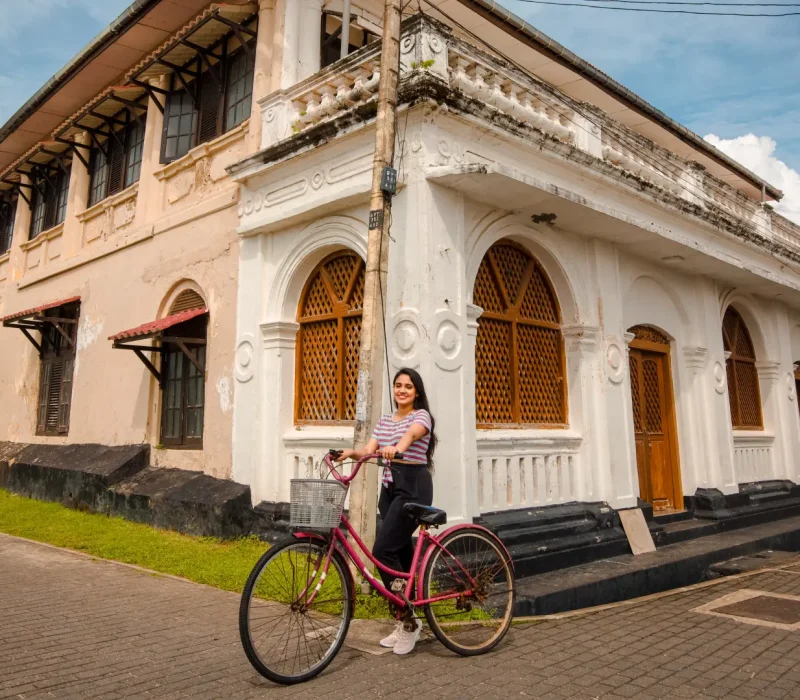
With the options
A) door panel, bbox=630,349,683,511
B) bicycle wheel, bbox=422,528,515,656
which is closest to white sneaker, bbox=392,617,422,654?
bicycle wheel, bbox=422,528,515,656

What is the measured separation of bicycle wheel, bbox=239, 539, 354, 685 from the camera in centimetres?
325

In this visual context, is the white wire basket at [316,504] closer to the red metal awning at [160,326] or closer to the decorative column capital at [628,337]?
the red metal awning at [160,326]

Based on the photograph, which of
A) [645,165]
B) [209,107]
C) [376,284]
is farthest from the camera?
[209,107]

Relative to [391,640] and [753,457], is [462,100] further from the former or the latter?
[753,457]

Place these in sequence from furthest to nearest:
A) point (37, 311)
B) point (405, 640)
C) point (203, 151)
→ 1. point (37, 311)
2. point (203, 151)
3. point (405, 640)

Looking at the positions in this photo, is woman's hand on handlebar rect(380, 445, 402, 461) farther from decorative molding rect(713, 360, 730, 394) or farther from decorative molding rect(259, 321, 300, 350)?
decorative molding rect(713, 360, 730, 394)

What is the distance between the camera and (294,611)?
134 inches

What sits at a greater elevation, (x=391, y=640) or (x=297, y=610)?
(x=297, y=610)

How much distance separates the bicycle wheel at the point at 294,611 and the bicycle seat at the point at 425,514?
0.50 m

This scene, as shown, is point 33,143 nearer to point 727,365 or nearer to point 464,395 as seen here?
point 464,395

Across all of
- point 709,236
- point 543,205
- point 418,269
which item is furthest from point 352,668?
point 709,236

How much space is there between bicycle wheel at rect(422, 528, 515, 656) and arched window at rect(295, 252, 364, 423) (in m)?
2.72

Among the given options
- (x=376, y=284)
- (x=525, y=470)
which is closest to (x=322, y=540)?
(x=376, y=284)

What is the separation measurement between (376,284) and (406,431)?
1.34 metres
